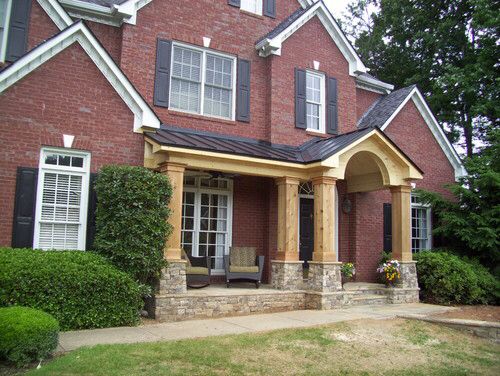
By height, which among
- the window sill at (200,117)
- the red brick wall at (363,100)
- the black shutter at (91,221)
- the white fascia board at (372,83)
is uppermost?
the white fascia board at (372,83)

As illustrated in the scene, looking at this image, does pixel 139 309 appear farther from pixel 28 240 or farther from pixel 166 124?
pixel 166 124

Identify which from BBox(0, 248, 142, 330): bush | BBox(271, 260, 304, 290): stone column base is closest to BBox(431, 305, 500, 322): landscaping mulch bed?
BBox(271, 260, 304, 290): stone column base

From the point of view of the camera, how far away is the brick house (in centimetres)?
978

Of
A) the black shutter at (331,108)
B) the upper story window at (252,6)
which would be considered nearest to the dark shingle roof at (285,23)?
the upper story window at (252,6)

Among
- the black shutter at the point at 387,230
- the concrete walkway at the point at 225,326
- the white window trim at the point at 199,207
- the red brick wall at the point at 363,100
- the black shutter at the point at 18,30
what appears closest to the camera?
the concrete walkway at the point at 225,326

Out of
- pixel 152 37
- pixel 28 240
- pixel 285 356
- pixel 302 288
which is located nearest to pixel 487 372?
pixel 285 356

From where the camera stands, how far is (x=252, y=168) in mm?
11453

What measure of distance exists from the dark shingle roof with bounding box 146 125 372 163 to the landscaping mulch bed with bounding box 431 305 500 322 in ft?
14.7

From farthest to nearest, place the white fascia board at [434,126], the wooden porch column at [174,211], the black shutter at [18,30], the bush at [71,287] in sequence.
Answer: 1. the white fascia board at [434,126]
2. the black shutter at [18,30]
3. the wooden porch column at [174,211]
4. the bush at [71,287]

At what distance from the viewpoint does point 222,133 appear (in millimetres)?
12844

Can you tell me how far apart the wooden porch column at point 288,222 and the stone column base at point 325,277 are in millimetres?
565

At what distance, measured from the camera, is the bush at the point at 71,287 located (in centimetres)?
775

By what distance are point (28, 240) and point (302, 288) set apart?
613 centimetres

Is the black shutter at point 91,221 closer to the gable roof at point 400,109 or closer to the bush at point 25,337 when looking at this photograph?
the bush at point 25,337
